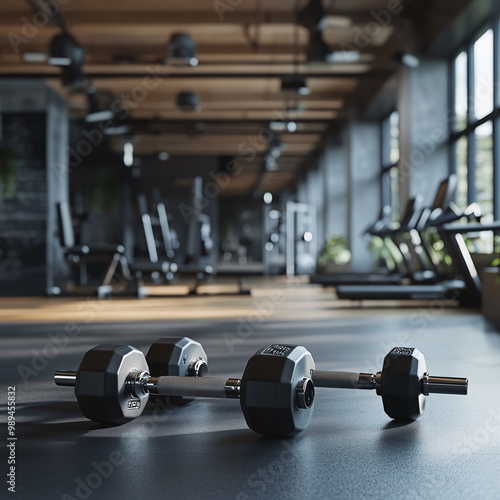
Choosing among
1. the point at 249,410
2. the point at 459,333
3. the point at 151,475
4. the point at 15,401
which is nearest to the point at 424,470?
the point at 249,410

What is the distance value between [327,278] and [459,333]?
4.33 meters

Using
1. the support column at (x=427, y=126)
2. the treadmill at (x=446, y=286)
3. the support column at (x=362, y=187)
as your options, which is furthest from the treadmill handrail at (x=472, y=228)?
the support column at (x=362, y=187)

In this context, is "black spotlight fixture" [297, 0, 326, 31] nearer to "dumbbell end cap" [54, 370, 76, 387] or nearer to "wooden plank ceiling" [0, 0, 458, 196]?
"wooden plank ceiling" [0, 0, 458, 196]

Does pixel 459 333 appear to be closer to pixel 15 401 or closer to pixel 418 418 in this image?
pixel 418 418

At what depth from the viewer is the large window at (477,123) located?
636cm

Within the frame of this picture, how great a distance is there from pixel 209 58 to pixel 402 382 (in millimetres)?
8206

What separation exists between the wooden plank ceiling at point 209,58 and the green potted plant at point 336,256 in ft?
7.99

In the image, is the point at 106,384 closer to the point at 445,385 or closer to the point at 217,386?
the point at 217,386

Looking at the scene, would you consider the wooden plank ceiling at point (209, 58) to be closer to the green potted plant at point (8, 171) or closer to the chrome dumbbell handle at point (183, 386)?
the green potted plant at point (8, 171)

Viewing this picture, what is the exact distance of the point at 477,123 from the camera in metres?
6.82

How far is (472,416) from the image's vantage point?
171 cm

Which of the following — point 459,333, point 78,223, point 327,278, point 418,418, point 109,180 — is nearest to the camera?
point 418,418

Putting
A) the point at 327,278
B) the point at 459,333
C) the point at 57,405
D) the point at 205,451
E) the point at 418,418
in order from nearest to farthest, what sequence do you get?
the point at 205,451 < the point at 418,418 < the point at 57,405 < the point at 459,333 < the point at 327,278

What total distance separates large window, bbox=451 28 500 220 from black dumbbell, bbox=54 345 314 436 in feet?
17.8
